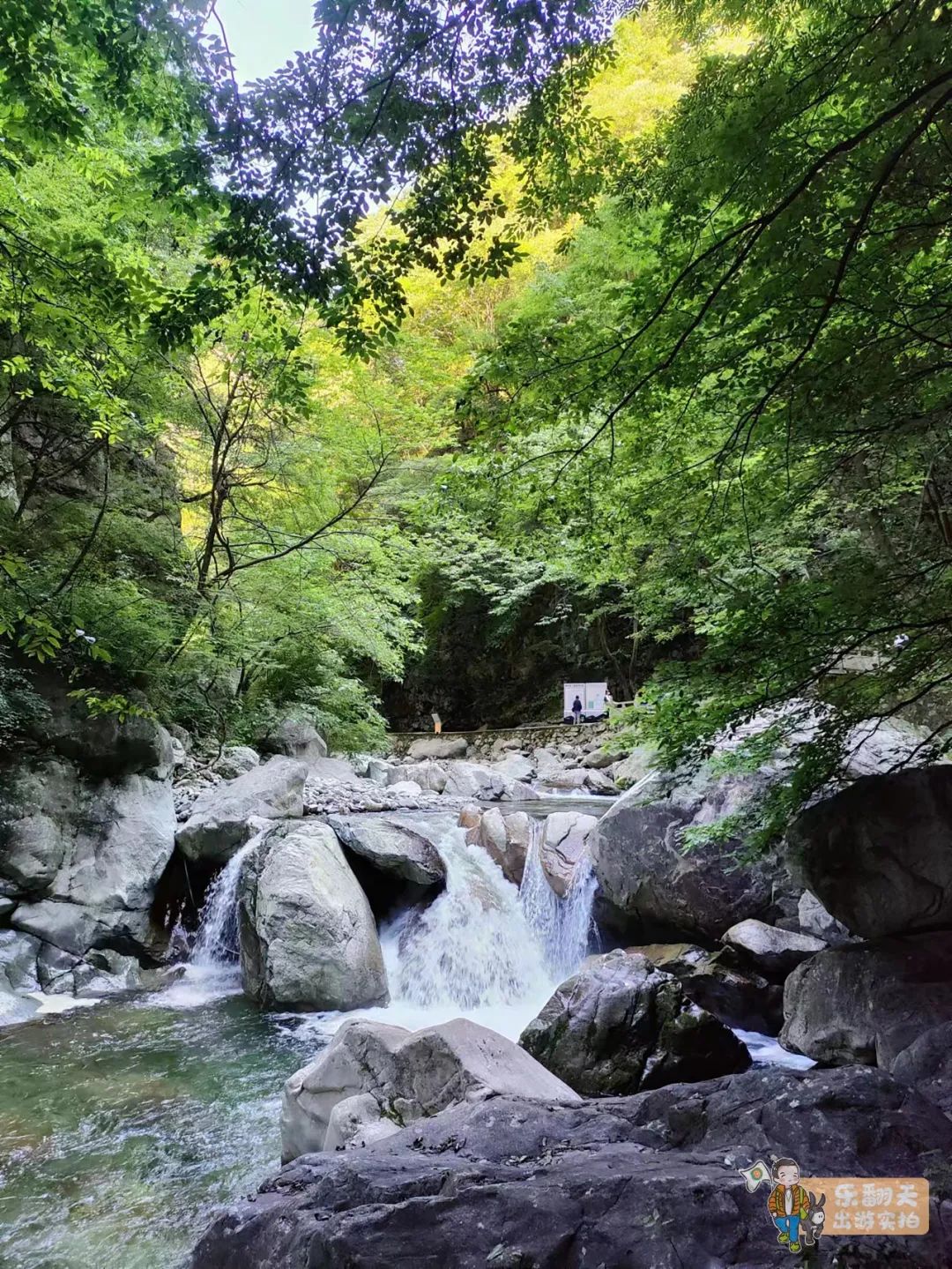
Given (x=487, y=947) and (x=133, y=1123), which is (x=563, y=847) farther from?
(x=133, y=1123)

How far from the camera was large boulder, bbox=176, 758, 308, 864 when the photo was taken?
29.6 feet

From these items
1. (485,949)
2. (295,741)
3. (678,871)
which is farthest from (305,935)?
(295,741)

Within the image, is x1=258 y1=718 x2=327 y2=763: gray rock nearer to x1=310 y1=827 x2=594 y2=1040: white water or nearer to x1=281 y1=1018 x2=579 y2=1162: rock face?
x1=310 y1=827 x2=594 y2=1040: white water

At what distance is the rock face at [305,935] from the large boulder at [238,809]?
129cm

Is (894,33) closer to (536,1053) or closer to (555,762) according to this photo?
(536,1053)

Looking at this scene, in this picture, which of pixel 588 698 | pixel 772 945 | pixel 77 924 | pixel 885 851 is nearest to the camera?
pixel 885 851

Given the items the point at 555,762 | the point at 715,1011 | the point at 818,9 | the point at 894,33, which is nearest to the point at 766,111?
the point at 894,33

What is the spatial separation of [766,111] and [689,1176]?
3.68 m

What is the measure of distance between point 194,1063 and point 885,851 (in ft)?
18.7

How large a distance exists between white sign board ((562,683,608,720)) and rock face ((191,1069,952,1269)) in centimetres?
1533

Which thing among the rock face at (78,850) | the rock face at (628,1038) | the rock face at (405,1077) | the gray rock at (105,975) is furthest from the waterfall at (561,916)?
the rock face at (78,850)

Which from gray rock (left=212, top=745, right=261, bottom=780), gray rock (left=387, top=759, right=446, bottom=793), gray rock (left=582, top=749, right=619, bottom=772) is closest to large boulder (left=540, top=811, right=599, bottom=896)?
gray rock (left=212, top=745, right=261, bottom=780)

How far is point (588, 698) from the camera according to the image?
18.9 m

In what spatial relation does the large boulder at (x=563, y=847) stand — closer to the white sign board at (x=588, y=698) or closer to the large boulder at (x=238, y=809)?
the large boulder at (x=238, y=809)
